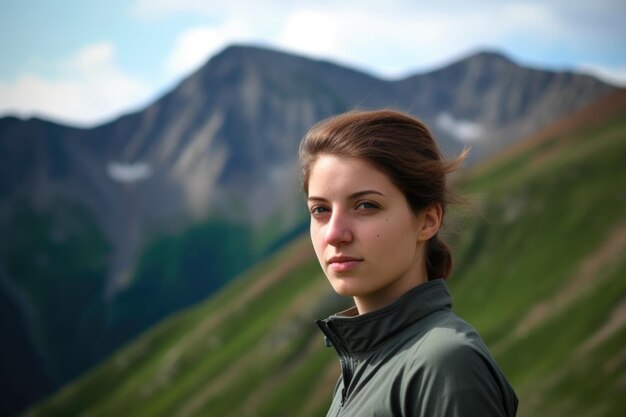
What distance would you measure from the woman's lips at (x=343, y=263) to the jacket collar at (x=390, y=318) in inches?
12.0

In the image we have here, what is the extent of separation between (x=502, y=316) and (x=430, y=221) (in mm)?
91101

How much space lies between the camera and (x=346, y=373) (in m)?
4.70

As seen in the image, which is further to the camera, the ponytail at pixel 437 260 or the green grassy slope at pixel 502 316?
the green grassy slope at pixel 502 316

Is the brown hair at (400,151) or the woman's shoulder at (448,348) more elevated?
the brown hair at (400,151)

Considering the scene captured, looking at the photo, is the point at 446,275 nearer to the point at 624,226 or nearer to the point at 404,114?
the point at 404,114

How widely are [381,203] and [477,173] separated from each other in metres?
140

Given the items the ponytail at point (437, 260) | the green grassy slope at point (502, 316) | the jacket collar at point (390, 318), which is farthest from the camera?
the green grassy slope at point (502, 316)

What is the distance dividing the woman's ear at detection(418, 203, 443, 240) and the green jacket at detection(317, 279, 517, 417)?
0.39m

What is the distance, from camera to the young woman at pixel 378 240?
4.38m

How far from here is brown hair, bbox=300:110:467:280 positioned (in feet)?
15.4

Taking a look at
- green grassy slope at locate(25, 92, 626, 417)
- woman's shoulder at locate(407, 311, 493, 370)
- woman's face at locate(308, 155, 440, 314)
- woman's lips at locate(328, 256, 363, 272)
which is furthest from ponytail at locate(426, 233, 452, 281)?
green grassy slope at locate(25, 92, 626, 417)

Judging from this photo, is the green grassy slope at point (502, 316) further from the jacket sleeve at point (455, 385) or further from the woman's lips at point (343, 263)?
the jacket sleeve at point (455, 385)

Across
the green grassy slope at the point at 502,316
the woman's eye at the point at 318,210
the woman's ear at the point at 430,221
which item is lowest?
the green grassy slope at the point at 502,316

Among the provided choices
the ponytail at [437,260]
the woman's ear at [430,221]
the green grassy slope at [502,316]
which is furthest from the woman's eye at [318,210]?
the green grassy slope at [502,316]
